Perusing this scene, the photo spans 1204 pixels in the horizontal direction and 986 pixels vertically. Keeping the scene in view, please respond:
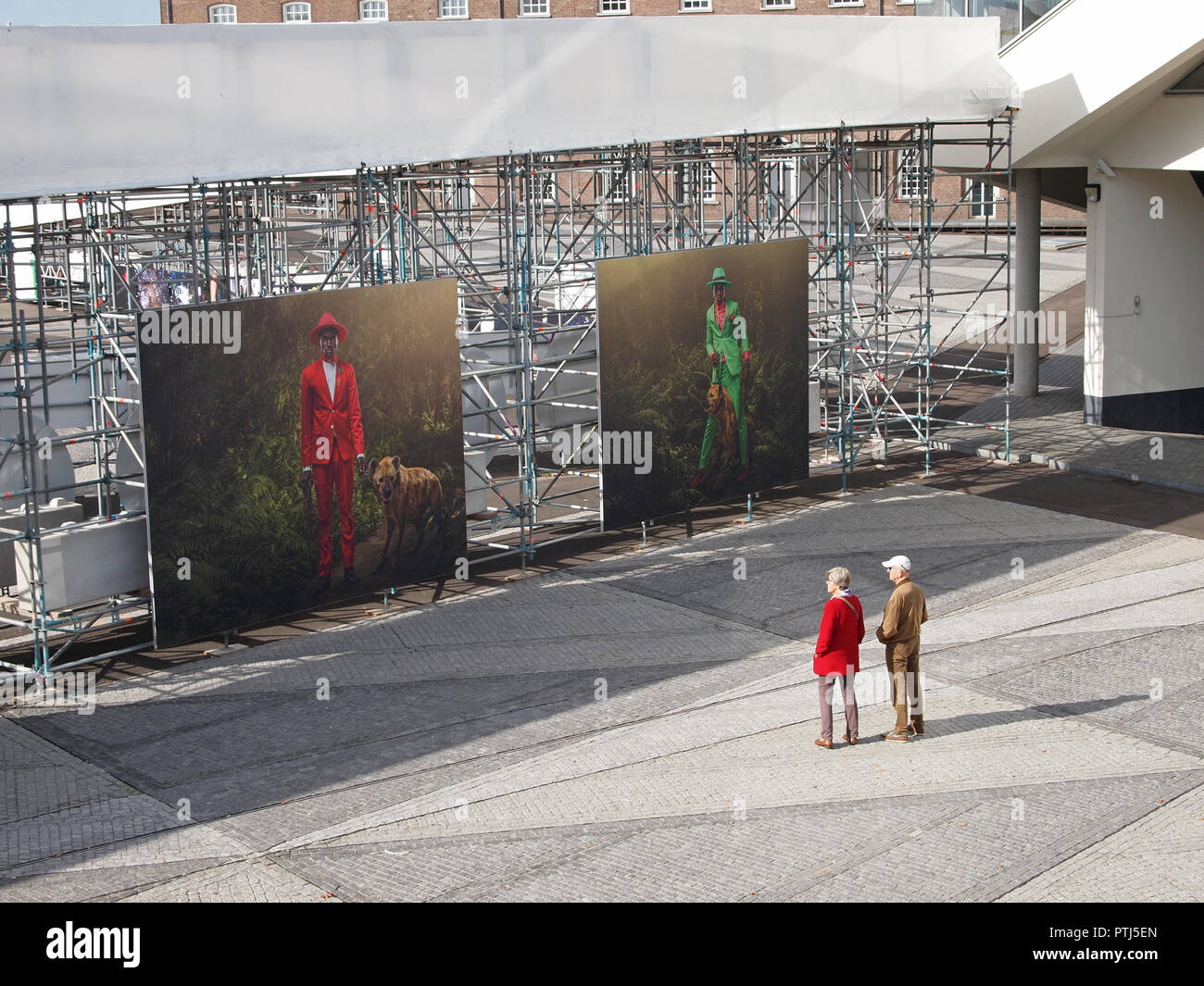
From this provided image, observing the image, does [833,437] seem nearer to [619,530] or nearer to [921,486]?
[921,486]

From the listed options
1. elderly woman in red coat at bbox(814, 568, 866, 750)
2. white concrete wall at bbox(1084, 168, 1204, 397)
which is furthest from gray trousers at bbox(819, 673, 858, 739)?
white concrete wall at bbox(1084, 168, 1204, 397)

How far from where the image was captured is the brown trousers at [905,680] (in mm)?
11312

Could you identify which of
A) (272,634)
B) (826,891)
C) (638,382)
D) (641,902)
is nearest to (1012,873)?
(826,891)

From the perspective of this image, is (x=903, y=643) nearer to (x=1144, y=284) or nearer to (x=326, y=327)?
(x=326, y=327)

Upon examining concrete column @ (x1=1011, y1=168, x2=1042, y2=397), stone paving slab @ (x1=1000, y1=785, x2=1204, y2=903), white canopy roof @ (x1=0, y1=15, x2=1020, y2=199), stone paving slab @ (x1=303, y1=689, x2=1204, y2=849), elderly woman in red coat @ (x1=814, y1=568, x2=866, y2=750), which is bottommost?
stone paving slab @ (x1=1000, y1=785, x2=1204, y2=903)

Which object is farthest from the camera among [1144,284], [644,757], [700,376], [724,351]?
[1144,284]

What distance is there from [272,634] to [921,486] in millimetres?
9923

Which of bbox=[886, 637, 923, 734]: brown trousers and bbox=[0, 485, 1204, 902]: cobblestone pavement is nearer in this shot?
bbox=[0, 485, 1204, 902]: cobblestone pavement

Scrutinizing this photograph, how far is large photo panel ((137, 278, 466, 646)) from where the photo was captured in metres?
13.7

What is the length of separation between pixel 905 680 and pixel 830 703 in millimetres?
616

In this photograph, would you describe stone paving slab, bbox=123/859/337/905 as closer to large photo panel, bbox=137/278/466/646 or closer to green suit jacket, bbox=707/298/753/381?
large photo panel, bbox=137/278/466/646

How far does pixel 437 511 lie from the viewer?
16062 millimetres

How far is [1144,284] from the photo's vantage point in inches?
950

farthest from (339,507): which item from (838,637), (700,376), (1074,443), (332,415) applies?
(1074,443)
